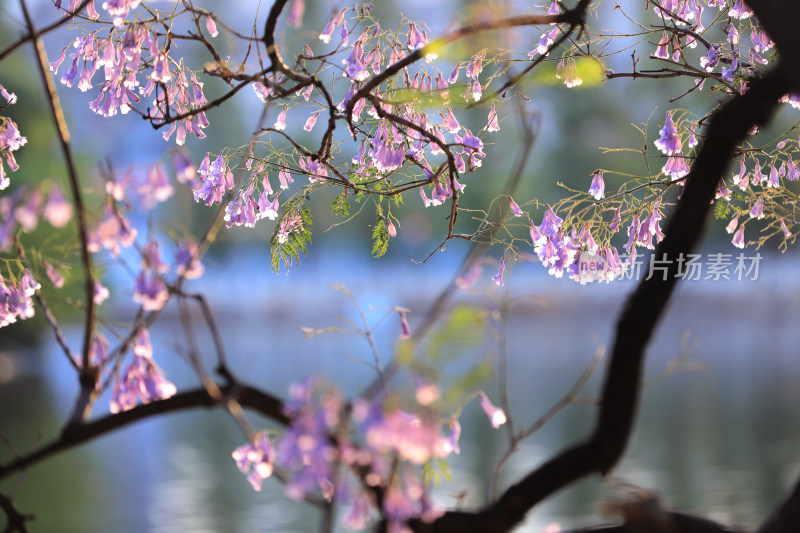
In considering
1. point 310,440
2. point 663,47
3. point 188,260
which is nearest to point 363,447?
point 310,440

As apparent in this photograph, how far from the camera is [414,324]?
1573 cm

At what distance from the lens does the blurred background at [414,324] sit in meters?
5.13

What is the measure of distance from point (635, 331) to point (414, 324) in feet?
48.6

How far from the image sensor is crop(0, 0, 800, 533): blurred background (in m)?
5.13

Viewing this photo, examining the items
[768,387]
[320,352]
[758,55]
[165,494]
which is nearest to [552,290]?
[320,352]

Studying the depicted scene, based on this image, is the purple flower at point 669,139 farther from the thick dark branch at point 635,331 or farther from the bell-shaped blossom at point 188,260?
the bell-shaped blossom at point 188,260

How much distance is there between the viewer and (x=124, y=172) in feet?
3.49

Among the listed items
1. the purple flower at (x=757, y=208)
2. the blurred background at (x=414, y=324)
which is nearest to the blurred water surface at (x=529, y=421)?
the blurred background at (x=414, y=324)

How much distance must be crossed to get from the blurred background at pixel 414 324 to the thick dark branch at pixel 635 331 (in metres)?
0.11

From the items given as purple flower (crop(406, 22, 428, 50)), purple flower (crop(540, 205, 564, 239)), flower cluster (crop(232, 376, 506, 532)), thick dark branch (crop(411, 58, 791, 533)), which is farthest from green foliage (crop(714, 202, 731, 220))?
flower cluster (crop(232, 376, 506, 532))

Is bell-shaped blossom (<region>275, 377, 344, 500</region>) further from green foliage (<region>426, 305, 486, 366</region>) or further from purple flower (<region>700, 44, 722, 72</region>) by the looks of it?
purple flower (<region>700, 44, 722, 72</region>)

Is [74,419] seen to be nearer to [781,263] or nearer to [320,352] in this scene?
[320,352]

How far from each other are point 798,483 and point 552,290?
14049 mm

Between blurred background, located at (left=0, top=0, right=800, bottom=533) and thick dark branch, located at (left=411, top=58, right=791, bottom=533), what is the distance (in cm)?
11
